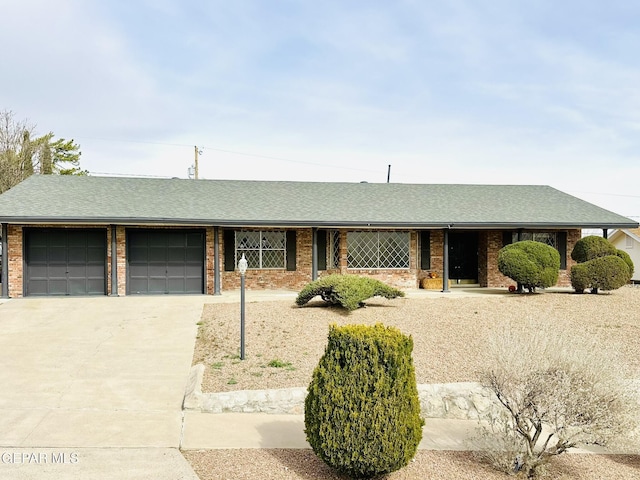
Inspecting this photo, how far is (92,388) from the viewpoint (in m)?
7.43

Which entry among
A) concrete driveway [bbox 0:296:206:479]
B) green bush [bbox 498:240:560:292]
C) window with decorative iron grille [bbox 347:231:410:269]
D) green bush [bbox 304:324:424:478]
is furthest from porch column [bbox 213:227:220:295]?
green bush [bbox 304:324:424:478]

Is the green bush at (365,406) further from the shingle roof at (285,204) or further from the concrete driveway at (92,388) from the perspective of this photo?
the shingle roof at (285,204)

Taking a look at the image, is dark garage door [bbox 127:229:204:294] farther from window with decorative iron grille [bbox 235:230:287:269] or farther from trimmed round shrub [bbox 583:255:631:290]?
trimmed round shrub [bbox 583:255:631:290]

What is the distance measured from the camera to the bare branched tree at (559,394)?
4883 mm

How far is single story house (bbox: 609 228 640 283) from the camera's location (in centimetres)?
2875

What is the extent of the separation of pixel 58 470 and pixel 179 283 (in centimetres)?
1232

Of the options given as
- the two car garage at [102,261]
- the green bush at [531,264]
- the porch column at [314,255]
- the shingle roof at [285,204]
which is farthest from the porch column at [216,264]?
the green bush at [531,264]

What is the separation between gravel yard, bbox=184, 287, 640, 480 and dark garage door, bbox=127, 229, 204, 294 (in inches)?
135

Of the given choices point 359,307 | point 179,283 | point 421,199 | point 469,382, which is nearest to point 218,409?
point 469,382

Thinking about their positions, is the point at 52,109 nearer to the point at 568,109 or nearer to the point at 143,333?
the point at 143,333

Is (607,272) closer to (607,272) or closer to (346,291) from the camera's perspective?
(607,272)

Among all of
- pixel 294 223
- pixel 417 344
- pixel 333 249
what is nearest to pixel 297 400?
pixel 417 344

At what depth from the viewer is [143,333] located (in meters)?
10.8

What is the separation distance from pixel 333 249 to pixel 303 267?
1.28 m
